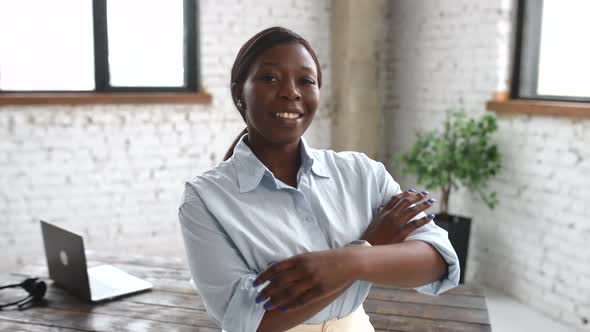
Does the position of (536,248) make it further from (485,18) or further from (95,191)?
(95,191)

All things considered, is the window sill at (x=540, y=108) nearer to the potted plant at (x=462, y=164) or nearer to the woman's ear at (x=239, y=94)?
the potted plant at (x=462, y=164)

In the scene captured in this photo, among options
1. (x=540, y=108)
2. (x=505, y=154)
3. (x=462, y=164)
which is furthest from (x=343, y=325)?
(x=505, y=154)

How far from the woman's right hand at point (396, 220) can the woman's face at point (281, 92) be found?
0.26 m

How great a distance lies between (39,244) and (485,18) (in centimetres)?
323

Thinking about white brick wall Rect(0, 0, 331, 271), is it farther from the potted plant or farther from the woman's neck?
the woman's neck

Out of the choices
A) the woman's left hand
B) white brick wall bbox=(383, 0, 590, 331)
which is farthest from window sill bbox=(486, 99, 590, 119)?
the woman's left hand

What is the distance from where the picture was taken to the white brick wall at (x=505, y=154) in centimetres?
327

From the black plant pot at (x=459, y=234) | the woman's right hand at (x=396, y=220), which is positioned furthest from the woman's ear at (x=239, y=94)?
the black plant pot at (x=459, y=234)

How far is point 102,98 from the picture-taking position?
4.01 m

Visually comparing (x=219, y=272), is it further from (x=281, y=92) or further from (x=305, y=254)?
(x=281, y=92)

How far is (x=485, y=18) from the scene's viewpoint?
381 centimetres

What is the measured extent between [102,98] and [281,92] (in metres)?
3.06

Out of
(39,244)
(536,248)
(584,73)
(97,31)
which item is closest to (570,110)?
(584,73)

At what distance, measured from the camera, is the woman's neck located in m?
1.34
